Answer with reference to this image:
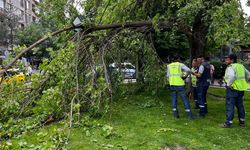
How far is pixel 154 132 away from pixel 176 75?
1.81 meters

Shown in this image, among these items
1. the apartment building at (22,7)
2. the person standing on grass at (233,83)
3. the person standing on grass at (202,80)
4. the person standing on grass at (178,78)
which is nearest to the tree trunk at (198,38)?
the person standing on grass at (202,80)

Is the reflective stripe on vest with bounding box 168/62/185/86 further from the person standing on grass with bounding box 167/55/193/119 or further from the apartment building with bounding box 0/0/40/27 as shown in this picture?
the apartment building with bounding box 0/0/40/27

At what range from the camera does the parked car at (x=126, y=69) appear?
31.8 feet

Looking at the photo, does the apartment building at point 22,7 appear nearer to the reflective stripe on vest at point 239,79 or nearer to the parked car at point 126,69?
the parked car at point 126,69

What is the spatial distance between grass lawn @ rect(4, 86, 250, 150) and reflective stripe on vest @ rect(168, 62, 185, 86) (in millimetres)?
897

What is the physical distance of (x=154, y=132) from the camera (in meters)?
6.67

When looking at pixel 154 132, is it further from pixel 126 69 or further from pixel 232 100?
pixel 126 69

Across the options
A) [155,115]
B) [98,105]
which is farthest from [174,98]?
[98,105]

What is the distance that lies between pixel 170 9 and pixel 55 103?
15.2ft

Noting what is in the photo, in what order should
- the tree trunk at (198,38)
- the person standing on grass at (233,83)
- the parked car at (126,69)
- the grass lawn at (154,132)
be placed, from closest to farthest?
the grass lawn at (154,132) → the person standing on grass at (233,83) → the parked car at (126,69) → the tree trunk at (198,38)

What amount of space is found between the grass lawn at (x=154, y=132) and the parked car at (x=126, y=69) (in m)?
1.32

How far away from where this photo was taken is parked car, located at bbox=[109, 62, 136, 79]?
970 centimetres

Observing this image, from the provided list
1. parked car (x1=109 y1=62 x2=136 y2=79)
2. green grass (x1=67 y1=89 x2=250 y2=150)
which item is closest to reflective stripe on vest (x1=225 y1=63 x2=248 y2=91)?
green grass (x1=67 y1=89 x2=250 y2=150)

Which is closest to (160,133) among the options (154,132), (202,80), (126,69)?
(154,132)
